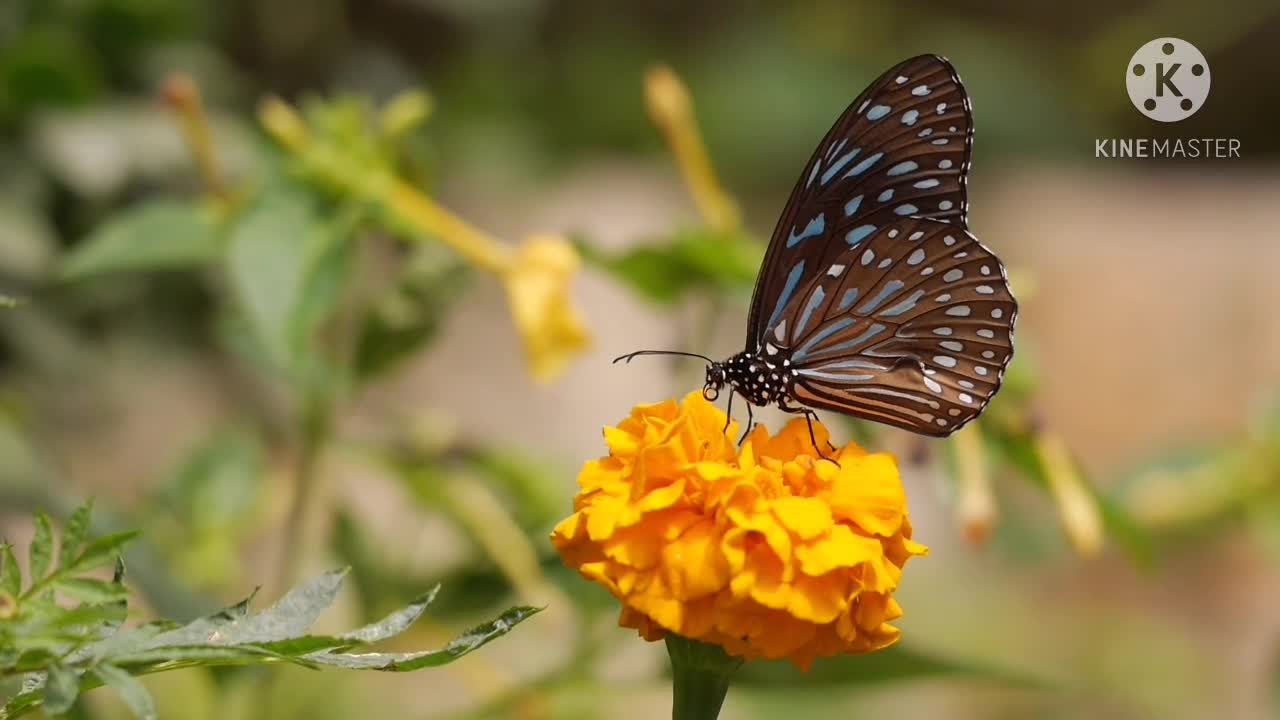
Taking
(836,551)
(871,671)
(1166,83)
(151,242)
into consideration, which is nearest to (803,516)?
(836,551)

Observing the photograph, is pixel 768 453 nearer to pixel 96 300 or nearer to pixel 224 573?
pixel 224 573

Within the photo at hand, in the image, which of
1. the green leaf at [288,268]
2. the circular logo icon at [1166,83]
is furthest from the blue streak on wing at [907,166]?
the circular logo icon at [1166,83]

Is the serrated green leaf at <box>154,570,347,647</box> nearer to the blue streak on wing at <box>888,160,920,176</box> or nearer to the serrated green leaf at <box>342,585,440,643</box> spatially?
the serrated green leaf at <box>342,585,440,643</box>

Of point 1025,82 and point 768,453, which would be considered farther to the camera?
point 1025,82

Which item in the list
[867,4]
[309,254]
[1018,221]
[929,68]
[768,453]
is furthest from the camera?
[867,4]

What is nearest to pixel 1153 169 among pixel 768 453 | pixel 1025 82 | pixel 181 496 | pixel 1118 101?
pixel 1025 82

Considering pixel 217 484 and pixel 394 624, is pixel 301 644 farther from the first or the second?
pixel 217 484
